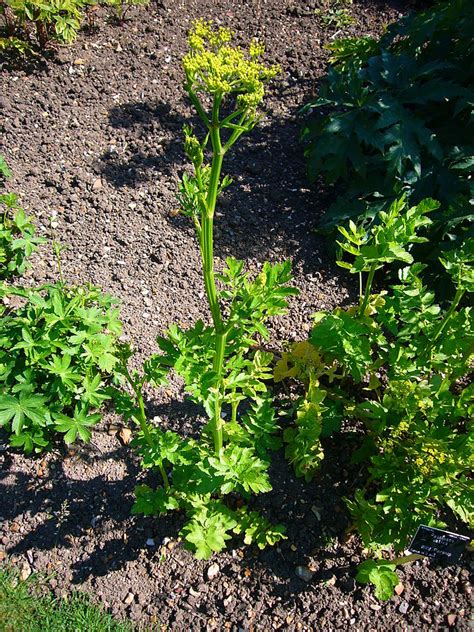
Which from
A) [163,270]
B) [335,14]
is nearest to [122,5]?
[335,14]

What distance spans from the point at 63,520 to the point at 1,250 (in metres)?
1.37

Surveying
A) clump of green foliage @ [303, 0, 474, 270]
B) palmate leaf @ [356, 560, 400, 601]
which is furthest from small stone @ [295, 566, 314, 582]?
clump of green foliage @ [303, 0, 474, 270]

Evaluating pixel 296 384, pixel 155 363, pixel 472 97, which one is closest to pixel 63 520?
pixel 155 363

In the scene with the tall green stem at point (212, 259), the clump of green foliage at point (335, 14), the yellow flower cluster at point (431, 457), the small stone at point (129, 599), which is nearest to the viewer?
the tall green stem at point (212, 259)

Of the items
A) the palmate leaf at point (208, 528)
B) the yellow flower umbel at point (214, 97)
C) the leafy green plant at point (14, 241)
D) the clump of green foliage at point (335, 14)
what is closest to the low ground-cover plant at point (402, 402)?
the palmate leaf at point (208, 528)

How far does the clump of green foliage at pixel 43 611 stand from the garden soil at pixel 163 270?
0.21ft

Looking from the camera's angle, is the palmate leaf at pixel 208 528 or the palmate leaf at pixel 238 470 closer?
the palmate leaf at pixel 238 470

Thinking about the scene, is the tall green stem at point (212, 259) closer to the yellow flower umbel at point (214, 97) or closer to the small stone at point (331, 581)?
the yellow flower umbel at point (214, 97)

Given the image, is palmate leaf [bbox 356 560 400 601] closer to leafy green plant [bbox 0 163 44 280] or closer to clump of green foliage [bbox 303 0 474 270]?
clump of green foliage [bbox 303 0 474 270]

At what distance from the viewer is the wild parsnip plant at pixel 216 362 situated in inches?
62.5

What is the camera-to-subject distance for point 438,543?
2.26 m

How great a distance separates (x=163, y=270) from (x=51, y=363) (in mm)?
1187

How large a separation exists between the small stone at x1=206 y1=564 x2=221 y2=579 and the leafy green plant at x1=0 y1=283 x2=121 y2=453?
804 mm

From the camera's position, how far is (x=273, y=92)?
14.5 feet
